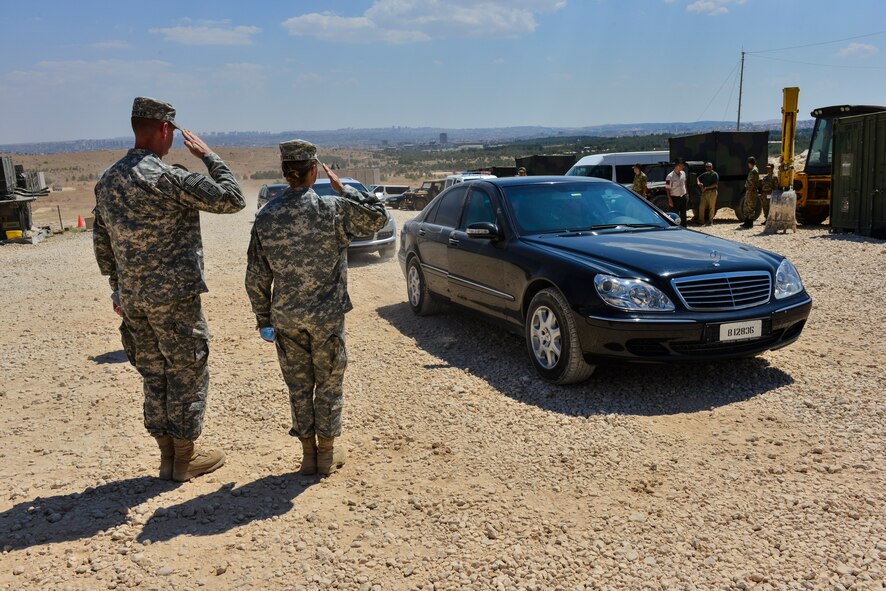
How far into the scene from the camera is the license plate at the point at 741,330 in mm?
5066

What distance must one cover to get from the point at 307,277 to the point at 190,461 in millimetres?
1351

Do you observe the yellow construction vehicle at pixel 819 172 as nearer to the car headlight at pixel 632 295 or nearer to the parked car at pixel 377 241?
the parked car at pixel 377 241

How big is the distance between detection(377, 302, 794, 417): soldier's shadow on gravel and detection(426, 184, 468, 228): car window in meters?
1.22

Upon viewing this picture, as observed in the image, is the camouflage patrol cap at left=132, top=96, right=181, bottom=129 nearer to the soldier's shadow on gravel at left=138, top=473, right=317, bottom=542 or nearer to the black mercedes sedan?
the soldier's shadow on gravel at left=138, top=473, right=317, bottom=542

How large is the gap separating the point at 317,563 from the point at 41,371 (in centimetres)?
473

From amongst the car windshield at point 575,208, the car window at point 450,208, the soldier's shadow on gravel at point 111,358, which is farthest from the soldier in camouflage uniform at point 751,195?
the soldier's shadow on gravel at point 111,358

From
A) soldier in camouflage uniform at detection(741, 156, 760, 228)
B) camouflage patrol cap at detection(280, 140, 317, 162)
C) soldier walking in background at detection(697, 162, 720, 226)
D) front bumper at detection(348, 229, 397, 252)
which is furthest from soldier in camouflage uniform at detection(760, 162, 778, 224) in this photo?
camouflage patrol cap at detection(280, 140, 317, 162)

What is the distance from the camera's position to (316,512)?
3.82m

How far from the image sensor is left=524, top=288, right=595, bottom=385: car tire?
5312 mm

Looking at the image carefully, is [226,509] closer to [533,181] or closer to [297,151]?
[297,151]

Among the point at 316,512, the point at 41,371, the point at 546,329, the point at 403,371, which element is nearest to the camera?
the point at 316,512

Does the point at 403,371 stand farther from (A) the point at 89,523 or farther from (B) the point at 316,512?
(A) the point at 89,523

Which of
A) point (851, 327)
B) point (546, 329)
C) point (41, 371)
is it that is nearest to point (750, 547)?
point (546, 329)

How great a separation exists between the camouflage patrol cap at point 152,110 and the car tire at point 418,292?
427 centimetres
